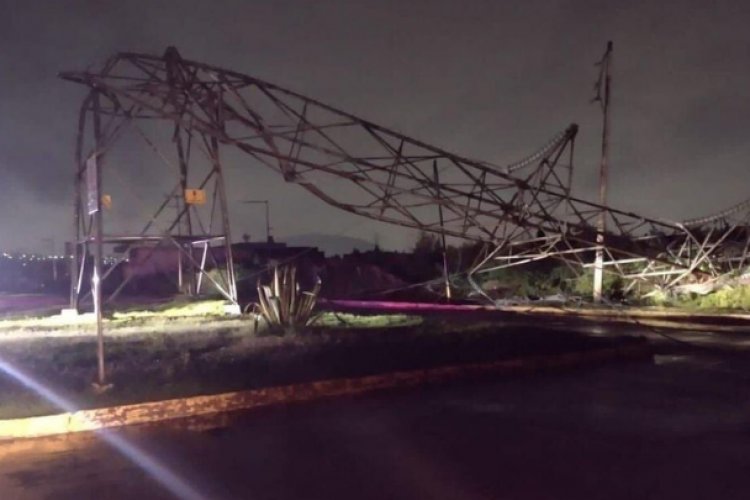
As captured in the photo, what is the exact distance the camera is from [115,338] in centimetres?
1659

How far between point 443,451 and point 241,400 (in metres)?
3.56

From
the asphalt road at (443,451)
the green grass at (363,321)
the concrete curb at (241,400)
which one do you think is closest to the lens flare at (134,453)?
the asphalt road at (443,451)

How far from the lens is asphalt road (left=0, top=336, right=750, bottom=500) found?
6.55 meters

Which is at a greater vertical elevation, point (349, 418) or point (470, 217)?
point (470, 217)

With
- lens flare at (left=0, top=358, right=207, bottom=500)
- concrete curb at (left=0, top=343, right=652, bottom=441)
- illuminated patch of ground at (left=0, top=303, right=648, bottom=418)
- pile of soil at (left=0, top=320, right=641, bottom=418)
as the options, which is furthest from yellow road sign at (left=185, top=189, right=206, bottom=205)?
concrete curb at (left=0, top=343, right=652, bottom=441)

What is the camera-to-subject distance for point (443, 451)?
7.79 meters

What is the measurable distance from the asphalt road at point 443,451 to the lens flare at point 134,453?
9 cm

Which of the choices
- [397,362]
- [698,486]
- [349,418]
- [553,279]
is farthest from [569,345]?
[553,279]

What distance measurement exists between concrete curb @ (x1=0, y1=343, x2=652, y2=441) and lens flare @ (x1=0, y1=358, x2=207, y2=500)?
0.24 metres

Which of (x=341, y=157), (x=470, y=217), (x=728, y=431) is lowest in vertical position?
(x=728, y=431)

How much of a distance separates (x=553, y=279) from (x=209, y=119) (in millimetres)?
22761

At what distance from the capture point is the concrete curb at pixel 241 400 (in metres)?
8.95

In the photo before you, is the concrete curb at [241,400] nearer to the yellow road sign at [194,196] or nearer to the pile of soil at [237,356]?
the pile of soil at [237,356]

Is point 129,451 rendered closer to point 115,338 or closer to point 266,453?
point 266,453
